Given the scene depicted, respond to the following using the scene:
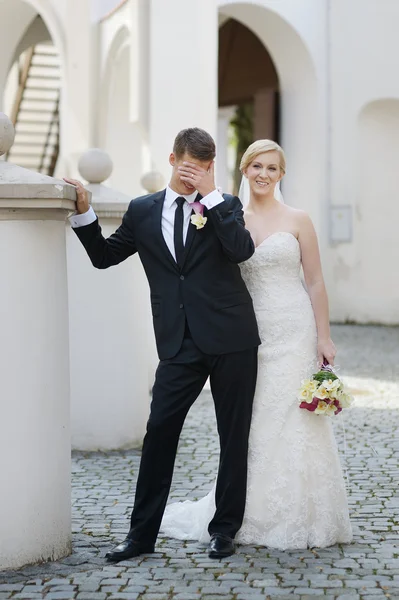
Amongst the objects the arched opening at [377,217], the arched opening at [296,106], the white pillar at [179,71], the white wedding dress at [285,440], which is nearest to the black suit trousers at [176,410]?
the white wedding dress at [285,440]

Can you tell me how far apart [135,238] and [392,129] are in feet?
45.7

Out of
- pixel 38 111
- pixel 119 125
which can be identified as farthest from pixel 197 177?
pixel 38 111

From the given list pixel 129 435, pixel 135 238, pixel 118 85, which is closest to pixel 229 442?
pixel 135 238

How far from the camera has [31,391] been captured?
448cm

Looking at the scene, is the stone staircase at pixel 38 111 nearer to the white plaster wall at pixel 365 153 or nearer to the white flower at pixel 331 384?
the white plaster wall at pixel 365 153

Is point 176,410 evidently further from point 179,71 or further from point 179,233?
point 179,71

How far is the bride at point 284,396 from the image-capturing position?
5.03 meters

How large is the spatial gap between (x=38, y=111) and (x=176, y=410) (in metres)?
18.5

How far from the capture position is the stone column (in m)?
4.42

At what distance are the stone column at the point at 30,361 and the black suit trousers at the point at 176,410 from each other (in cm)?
38

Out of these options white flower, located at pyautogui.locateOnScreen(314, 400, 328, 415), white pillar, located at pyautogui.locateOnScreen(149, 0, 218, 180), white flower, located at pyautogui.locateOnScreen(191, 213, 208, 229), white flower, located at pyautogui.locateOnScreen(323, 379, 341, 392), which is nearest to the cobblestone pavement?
white flower, located at pyautogui.locateOnScreen(314, 400, 328, 415)

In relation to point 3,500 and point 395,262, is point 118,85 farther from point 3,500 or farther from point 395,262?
point 3,500

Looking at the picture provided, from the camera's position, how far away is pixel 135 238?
4.89 m

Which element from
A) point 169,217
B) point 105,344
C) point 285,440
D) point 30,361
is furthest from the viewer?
point 105,344
